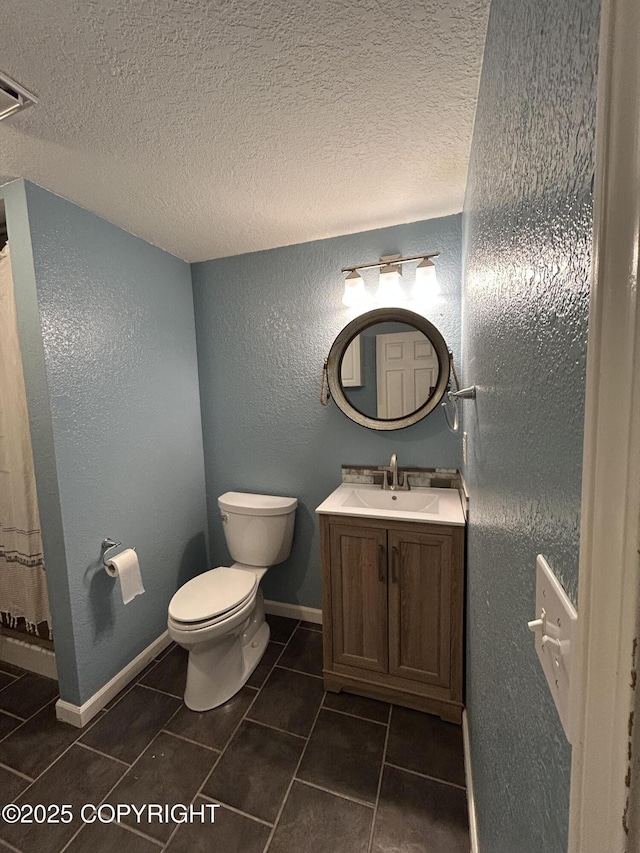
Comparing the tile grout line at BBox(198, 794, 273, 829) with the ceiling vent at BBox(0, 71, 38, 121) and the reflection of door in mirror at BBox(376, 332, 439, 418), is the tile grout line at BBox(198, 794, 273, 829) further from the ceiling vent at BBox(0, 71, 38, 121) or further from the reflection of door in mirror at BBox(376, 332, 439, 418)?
the ceiling vent at BBox(0, 71, 38, 121)

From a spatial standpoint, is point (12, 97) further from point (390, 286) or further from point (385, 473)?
point (385, 473)

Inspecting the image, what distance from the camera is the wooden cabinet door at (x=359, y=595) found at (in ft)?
4.95

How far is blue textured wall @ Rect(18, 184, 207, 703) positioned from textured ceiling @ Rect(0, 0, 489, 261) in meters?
0.26

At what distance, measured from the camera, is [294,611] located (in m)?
2.19

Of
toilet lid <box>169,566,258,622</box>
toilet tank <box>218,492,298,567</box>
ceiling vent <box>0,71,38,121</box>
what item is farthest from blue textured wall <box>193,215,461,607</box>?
ceiling vent <box>0,71,38,121</box>

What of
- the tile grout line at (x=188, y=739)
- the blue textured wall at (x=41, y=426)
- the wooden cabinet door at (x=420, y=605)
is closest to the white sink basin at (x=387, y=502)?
the wooden cabinet door at (x=420, y=605)

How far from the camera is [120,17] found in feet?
2.63

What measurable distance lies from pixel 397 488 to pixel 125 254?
185cm

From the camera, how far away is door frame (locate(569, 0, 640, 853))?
228 millimetres

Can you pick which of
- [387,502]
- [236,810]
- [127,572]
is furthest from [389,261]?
[236,810]

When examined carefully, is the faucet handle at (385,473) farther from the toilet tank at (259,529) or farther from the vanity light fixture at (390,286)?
the vanity light fixture at (390,286)

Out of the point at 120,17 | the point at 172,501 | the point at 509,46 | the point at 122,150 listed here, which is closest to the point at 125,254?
the point at 122,150

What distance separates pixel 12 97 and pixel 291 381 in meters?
1.45

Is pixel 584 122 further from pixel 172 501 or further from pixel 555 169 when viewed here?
pixel 172 501
